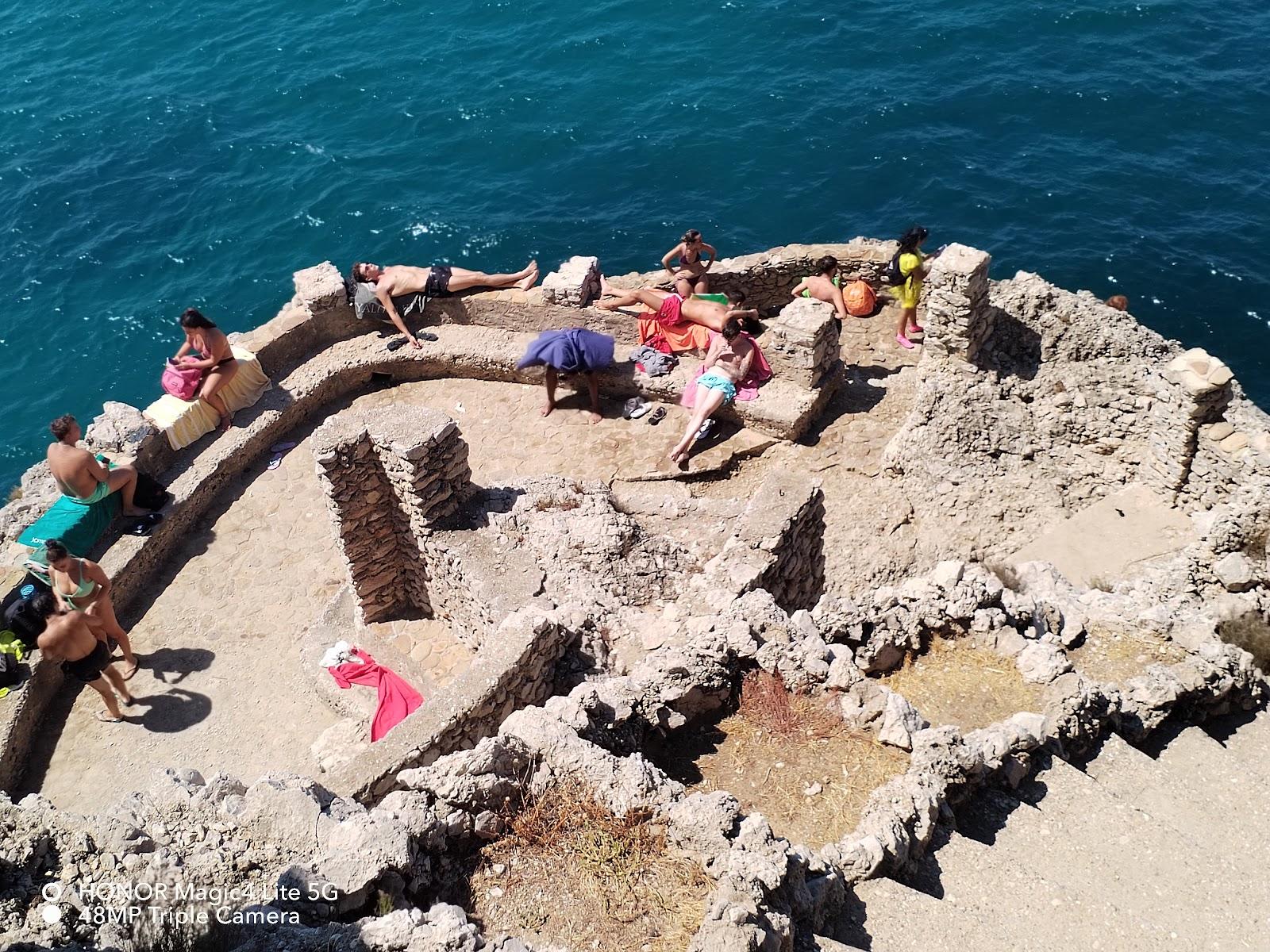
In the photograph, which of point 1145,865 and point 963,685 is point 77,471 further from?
point 1145,865

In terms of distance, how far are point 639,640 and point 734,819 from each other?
320 cm

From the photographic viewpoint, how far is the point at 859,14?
31.4 m

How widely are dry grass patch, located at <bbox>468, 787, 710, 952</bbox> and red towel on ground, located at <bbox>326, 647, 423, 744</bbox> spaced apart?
137 inches

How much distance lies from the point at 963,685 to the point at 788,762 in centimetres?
212

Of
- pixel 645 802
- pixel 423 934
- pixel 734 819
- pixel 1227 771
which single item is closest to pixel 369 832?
pixel 423 934

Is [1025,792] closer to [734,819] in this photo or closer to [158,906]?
[734,819]

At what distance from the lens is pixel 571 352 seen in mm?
13664

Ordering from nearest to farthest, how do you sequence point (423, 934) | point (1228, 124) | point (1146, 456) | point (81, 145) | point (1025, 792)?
point (423, 934) < point (1025, 792) < point (1146, 456) < point (1228, 124) < point (81, 145)

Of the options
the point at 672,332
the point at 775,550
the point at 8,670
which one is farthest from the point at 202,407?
the point at 775,550

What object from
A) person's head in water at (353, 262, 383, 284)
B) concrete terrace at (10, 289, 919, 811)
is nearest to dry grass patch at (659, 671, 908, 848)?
concrete terrace at (10, 289, 919, 811)

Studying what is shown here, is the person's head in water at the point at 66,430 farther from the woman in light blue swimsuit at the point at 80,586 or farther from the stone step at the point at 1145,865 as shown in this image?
the stone step at the point at 1145,865

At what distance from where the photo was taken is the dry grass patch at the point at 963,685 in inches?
349

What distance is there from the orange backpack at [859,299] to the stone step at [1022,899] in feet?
33.2

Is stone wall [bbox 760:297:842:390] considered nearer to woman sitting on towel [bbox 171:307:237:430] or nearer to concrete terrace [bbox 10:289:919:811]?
concrete terrace [bbox 10:289:919:811]
